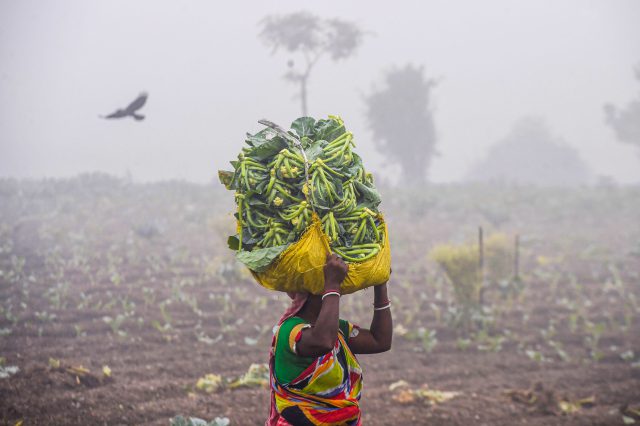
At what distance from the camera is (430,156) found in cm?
4091

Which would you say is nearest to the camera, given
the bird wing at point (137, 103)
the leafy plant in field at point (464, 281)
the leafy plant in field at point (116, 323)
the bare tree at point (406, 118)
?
the bird wing at point (137, 103)

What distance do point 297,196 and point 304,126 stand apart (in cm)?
47

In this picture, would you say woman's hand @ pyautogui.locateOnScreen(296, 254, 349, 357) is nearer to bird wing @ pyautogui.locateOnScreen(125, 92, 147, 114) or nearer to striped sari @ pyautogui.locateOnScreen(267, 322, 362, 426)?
striped sari @ pyautogui.locateOnScreen(267, 322, 362, 426)

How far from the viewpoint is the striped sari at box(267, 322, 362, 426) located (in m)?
2.47

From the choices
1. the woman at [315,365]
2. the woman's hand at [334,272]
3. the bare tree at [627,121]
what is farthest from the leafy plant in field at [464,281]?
the bare tree at [627,121]

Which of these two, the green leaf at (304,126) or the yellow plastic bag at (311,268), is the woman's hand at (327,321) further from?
the green leaf at (304,126)

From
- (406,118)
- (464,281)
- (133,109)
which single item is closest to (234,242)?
(133,109)

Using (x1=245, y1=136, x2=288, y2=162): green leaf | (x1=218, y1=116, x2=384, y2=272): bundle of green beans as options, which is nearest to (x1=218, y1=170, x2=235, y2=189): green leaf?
(x1=218, y1=116, x2=384, y2=272): bundle of green beans

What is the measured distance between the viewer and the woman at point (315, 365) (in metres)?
2.32

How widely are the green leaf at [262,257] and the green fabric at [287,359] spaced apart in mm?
293

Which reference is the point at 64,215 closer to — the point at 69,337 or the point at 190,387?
the point at 69,337

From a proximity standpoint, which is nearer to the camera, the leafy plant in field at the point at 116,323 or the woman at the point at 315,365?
the woman at the point at 315,365

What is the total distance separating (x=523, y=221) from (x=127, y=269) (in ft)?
54.5

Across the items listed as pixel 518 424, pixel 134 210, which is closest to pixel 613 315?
pixel 518 424
